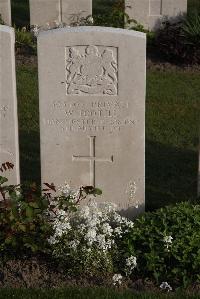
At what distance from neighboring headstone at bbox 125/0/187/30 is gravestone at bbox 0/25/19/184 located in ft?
25.1

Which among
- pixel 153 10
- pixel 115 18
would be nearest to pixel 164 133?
pixel 115 18

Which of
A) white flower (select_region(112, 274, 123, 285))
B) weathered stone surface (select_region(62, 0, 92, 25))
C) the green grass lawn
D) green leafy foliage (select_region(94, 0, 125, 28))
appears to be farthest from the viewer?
weathered stone surface (select_region(62, 0, 92, 25))

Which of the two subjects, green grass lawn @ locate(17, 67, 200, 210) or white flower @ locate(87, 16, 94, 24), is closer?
green grass lawn @ locate(17, 67, 200, 210)

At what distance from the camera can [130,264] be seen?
19.4ft

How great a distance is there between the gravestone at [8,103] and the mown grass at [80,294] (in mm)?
1634

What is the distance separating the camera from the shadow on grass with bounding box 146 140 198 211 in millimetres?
7945

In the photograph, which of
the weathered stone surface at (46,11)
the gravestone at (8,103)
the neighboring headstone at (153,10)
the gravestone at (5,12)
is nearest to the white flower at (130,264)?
the gravestone at (8,103)

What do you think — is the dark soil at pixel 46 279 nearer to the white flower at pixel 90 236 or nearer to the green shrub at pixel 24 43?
the white flower at pixel 90 236

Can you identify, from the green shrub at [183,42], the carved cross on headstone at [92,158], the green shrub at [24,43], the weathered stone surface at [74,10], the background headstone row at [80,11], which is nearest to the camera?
the carved cross on headstone at [92,158]

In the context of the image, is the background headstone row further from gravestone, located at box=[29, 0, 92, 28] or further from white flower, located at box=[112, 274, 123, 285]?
white flower, located at box=[112, 274, 123, 285]

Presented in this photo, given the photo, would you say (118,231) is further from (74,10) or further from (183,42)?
(74,10)

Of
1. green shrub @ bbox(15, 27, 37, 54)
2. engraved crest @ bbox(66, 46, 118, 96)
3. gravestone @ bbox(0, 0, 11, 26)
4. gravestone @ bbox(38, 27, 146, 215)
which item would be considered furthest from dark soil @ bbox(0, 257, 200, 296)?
gravestone @ bbox(0, 0, 11, 26)

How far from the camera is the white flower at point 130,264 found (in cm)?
588

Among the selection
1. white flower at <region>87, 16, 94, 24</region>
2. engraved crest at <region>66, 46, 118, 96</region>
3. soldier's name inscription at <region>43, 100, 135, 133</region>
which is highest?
white flower at <region>87, 16, 94, 24</region>
